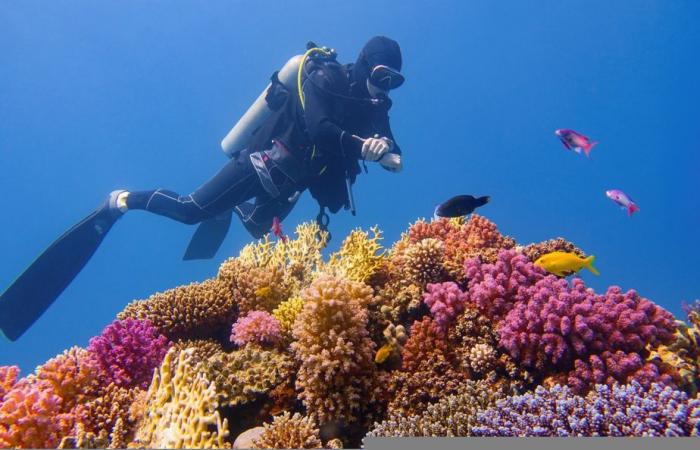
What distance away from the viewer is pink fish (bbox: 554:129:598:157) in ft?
17.7

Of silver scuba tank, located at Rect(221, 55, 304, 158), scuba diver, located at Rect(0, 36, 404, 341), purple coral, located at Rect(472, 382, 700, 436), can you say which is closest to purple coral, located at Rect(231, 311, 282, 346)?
purple coral, located at Rect(472, 382, 700, 436)

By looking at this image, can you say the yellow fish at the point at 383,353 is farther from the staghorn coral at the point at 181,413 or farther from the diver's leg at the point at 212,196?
the diver's leg at the point at 212,196

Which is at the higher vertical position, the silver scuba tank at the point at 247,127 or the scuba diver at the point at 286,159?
the silver scuba tank at the point at 247,127

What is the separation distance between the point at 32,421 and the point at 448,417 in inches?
121

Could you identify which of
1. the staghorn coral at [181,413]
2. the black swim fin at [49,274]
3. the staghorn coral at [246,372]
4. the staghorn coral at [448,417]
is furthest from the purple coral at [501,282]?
the black swim fin at [49,274]

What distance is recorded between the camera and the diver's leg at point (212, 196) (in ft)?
27.4

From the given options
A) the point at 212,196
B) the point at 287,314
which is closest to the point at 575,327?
the point at 287,314

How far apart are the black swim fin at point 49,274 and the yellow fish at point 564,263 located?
28.9ft

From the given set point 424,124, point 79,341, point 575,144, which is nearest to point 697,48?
point 424,124

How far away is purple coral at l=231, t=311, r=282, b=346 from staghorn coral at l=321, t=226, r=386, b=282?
95 cm

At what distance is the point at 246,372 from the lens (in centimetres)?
373

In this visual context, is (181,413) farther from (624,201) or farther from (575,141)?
(624,201)

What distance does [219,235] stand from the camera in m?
10.4

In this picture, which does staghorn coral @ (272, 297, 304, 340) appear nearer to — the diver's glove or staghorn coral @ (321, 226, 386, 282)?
staghorn coral @ (321, 226, 386, 282)
